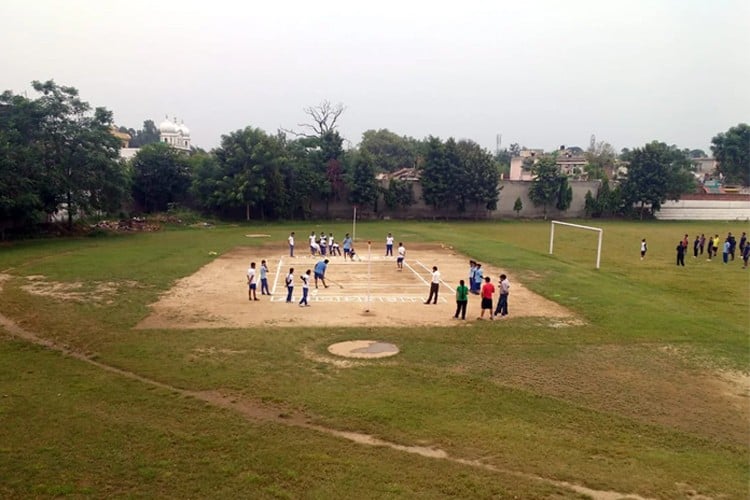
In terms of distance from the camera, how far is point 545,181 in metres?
69.2

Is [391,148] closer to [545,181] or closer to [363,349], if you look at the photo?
[545,181]

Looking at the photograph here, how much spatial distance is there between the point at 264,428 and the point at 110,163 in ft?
122

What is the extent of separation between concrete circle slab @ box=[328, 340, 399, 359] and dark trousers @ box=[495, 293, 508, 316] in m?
5.34

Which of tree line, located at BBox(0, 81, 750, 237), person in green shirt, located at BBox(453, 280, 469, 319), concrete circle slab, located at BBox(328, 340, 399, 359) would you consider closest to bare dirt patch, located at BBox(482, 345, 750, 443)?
concrete circle slab, located at BBox(328, 340, 399, 359)

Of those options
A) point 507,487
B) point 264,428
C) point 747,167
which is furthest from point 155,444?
point 747,167

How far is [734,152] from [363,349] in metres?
91.7

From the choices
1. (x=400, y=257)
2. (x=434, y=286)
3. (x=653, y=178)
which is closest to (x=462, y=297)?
(x=434, y=286)

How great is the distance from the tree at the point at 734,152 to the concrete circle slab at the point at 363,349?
293ft

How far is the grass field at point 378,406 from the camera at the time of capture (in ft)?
29.4

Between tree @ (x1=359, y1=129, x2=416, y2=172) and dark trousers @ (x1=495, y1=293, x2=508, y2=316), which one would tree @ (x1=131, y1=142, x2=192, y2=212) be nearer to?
tree @ (x1=359, y1=129, x2=416, y2=172)

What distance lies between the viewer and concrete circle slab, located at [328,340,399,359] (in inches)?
601

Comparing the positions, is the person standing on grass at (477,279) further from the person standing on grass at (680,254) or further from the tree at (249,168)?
the tree at (249,168)

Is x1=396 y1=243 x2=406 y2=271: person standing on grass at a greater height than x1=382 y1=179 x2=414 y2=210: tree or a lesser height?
lesser

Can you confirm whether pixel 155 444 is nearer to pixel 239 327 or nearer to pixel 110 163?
pixel 239 327
